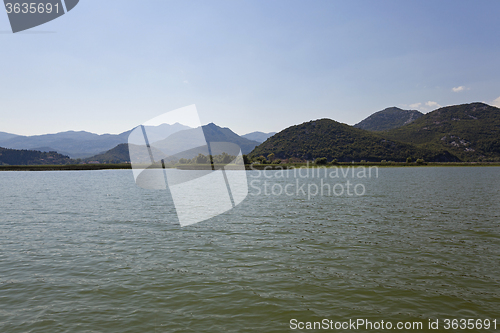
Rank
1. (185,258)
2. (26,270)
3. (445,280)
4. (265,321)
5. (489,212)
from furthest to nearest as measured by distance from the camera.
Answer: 1. (489,212)
2. (185,258)
3. (26,270)
4. (445,280)
5. (265,321)

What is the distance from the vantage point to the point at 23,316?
1212 cm

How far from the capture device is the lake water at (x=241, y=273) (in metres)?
12.3

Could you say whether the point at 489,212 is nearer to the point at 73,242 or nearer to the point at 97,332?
the point at 97,332

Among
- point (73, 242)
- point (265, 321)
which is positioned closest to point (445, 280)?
point (265, 321)

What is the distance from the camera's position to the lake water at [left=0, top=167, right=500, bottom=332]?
40.4ft

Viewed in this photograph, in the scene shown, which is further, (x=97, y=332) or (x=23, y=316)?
(x=23, y=316)

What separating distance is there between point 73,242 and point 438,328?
25.3 m

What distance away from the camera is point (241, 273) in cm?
1708

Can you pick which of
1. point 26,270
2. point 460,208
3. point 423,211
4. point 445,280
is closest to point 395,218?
point 423,211

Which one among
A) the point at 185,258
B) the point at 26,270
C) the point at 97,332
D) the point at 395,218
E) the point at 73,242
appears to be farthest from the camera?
the point at 395,218

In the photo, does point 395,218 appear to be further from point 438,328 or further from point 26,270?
point 26,270

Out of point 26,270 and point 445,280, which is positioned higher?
point 26,270

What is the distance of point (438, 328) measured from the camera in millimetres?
11500

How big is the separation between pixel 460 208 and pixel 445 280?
98.6 ft
